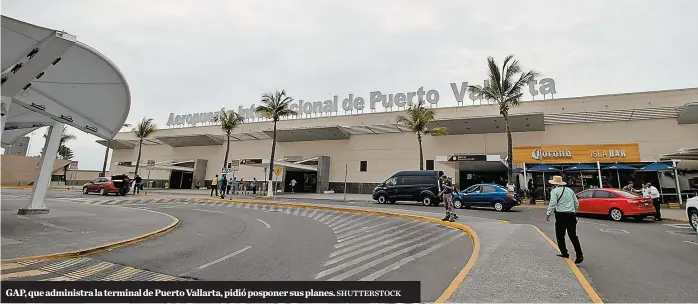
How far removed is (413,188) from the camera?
817 inches

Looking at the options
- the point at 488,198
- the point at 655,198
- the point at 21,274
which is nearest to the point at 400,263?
the point at 21,274

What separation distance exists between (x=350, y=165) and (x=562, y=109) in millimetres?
20733

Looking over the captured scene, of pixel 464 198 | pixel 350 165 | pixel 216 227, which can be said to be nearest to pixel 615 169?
pixel 464 198

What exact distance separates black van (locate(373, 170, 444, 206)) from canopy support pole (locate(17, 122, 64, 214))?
16870 mm

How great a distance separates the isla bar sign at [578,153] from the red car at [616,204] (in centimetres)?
1177

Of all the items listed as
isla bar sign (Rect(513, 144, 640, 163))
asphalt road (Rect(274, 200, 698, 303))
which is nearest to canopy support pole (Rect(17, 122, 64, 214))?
asphalt road (Rect(274, 200, 698, 303))

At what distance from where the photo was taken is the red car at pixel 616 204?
41.7ft

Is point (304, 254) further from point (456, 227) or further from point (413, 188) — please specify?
point (413, 188)

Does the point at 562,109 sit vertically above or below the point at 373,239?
above

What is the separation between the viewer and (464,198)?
18.1m

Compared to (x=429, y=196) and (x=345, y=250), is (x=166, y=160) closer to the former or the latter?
(x=429, y=196)

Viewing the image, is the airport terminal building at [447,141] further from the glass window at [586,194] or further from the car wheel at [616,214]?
the car wheel at [616,214]
